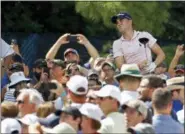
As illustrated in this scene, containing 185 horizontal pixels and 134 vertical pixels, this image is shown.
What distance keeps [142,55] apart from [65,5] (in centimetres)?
1125

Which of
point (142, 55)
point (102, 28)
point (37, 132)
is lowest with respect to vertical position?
point (37, 132)

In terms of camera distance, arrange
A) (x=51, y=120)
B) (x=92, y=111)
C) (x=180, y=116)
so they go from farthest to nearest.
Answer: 1. (x=180, y=116)
2. (x=51, y=120)
3. (x=92, y=111)

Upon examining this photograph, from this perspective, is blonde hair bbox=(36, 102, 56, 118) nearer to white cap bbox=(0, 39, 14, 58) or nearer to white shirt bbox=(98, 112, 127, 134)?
white shirt bbox=(98, 112, 127, 134)

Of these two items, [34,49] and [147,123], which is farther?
[34,49]

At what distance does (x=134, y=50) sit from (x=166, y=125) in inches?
126

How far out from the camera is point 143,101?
9523 millimetres

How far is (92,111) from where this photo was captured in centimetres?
877

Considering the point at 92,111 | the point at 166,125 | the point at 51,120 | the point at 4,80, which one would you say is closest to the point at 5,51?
the point at 4,80

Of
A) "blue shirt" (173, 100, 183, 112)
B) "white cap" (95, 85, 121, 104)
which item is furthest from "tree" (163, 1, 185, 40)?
"white cap" (95, 85, 121, 104)

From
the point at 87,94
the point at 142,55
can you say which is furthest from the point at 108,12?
the point at 87,94

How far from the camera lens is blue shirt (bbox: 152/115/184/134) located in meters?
8.78

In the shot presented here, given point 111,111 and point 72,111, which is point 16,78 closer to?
point 111,111

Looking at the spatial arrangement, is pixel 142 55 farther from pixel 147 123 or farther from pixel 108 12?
pixel 108 12

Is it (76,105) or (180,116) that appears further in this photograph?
(180,116)
